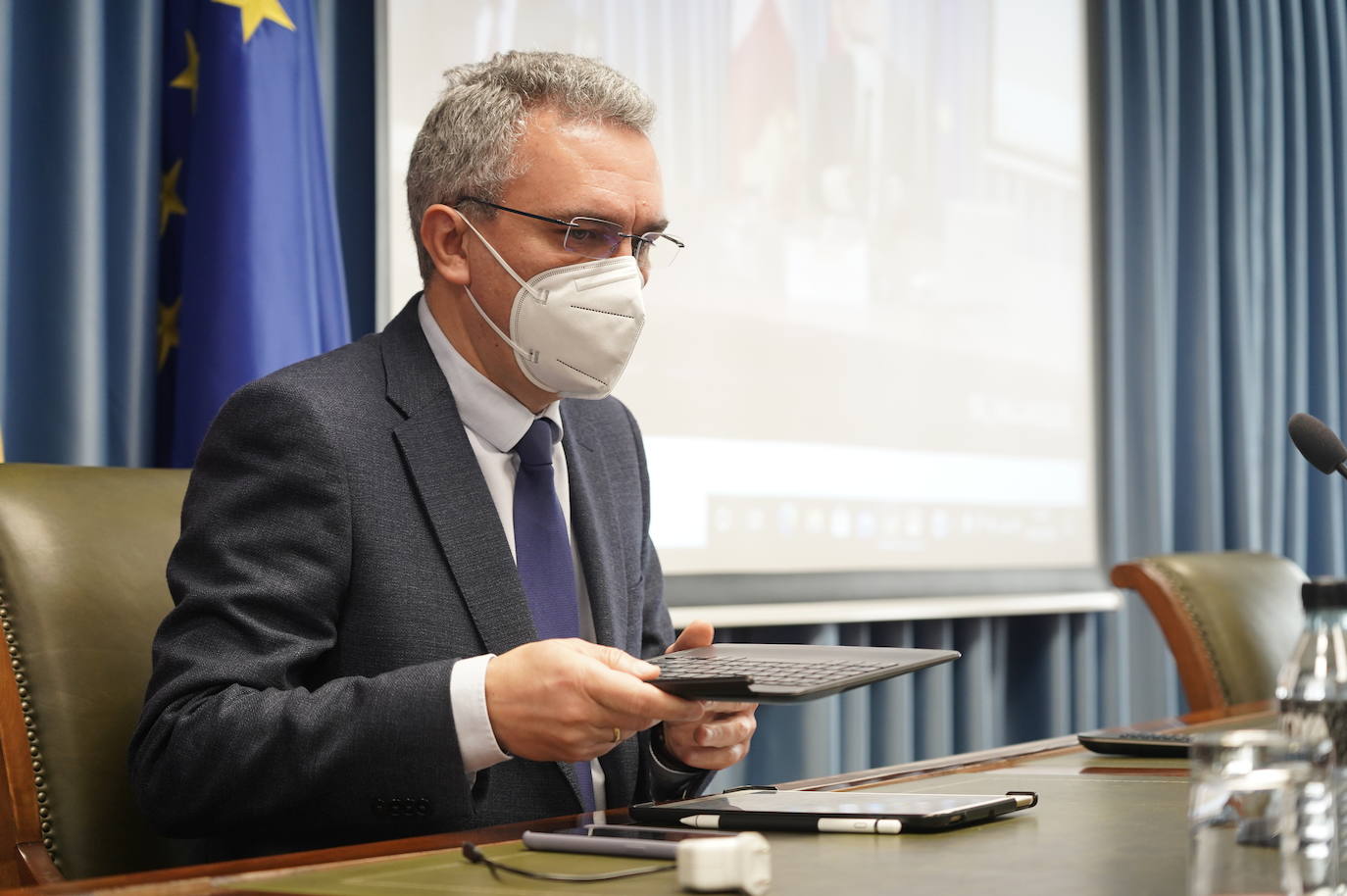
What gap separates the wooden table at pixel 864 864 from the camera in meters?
0.81

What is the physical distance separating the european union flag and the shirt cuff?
1045 millimetres

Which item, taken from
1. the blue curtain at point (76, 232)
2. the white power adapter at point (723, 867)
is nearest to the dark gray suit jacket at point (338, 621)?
the white power adapter at point (723, 867)

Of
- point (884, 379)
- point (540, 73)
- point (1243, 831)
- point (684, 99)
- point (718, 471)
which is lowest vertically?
point (1243, 831)

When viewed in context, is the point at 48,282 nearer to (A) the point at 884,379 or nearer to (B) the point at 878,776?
(B) the point at 878,776

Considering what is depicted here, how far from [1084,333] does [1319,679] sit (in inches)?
121

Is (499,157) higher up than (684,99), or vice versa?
(684,99)

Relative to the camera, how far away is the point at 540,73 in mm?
1562

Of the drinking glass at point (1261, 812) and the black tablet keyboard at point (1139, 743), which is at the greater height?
the drinking glass at point (1261, 812)

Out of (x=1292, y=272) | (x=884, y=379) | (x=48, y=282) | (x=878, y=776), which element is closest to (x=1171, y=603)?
(x=878, y=776)

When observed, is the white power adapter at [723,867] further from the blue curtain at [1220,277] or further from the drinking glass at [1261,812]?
the blue curtain at [1220,277]

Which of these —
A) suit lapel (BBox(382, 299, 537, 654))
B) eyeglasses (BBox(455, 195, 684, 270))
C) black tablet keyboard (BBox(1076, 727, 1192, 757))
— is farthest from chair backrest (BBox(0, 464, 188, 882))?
black tablet keyboard (BBox(1076, 727, 1192, 757))

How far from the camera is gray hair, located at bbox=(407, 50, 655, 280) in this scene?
155 cm

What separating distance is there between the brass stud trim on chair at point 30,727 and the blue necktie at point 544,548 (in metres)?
0.48

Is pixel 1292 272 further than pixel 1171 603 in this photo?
Yes
